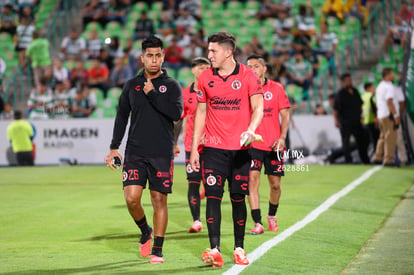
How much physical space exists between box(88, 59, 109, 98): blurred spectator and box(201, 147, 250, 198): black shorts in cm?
1941

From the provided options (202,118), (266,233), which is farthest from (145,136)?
(266,233)

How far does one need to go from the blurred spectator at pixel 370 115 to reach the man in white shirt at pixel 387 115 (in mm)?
1211

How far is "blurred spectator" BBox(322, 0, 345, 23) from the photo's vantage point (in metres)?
29.0

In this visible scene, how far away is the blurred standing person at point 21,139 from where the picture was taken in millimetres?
23297

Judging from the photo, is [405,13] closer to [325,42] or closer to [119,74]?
[325,42]

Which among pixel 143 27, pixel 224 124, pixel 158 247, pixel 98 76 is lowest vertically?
pixel 158 247

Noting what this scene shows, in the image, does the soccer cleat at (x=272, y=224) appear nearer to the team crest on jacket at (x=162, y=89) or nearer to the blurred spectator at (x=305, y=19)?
the team crest on jacket at (x=162, y=89)

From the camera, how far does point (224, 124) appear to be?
7586 millimetres

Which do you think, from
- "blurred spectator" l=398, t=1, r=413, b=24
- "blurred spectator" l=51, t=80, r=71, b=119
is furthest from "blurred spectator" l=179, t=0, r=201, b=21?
"blurred spectator" l=398, t=1, r=413, b=24

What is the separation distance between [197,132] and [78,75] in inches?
801

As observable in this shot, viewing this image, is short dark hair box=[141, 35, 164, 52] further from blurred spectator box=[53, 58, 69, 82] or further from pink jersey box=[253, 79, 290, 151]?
blurred spectator box=[53, 58, 69, 82]

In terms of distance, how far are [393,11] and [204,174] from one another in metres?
22.8

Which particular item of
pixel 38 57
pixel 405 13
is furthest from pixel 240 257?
pixel 405 13

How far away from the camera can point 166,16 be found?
99.1ft
